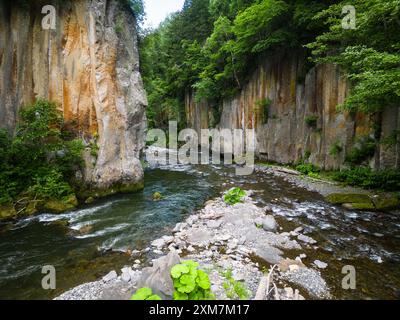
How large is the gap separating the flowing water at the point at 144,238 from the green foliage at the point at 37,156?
1362 millimetres

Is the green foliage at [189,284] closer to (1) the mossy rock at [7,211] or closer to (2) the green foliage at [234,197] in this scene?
(2) the green foliage at [234,197]

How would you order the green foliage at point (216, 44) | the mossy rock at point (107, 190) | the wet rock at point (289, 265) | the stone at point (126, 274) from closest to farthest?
1. the stone at point (126, 274)
2. the wet rock at point (289, 265)
3. the mossy rock at point (107, 190)
4. the green foliage at point (216, 44)

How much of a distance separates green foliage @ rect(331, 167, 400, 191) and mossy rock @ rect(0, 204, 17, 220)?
47.0 ft

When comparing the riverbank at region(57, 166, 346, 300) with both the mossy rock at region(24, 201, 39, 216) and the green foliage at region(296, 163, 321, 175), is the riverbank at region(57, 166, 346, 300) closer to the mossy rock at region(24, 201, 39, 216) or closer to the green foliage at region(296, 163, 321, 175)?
the mossy rock at region(24, 201, 39, 216)

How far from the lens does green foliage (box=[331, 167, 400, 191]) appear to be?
1000 cm

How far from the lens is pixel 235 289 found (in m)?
4.23

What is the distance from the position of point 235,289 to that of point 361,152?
35.8ft

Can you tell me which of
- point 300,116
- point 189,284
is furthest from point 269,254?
point 300,116

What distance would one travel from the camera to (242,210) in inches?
332

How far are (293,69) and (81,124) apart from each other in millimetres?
14440

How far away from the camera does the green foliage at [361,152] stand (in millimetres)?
11422

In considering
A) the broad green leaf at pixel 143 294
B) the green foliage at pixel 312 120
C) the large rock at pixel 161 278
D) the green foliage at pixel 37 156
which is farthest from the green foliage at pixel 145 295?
the green foliage at pixel 312 120

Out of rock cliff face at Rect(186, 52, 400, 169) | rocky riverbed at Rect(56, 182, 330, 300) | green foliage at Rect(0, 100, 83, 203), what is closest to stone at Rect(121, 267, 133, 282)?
rocky riverbed at Rect(56, 182, 330, 300)

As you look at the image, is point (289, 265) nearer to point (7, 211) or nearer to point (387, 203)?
point (387, 203)
